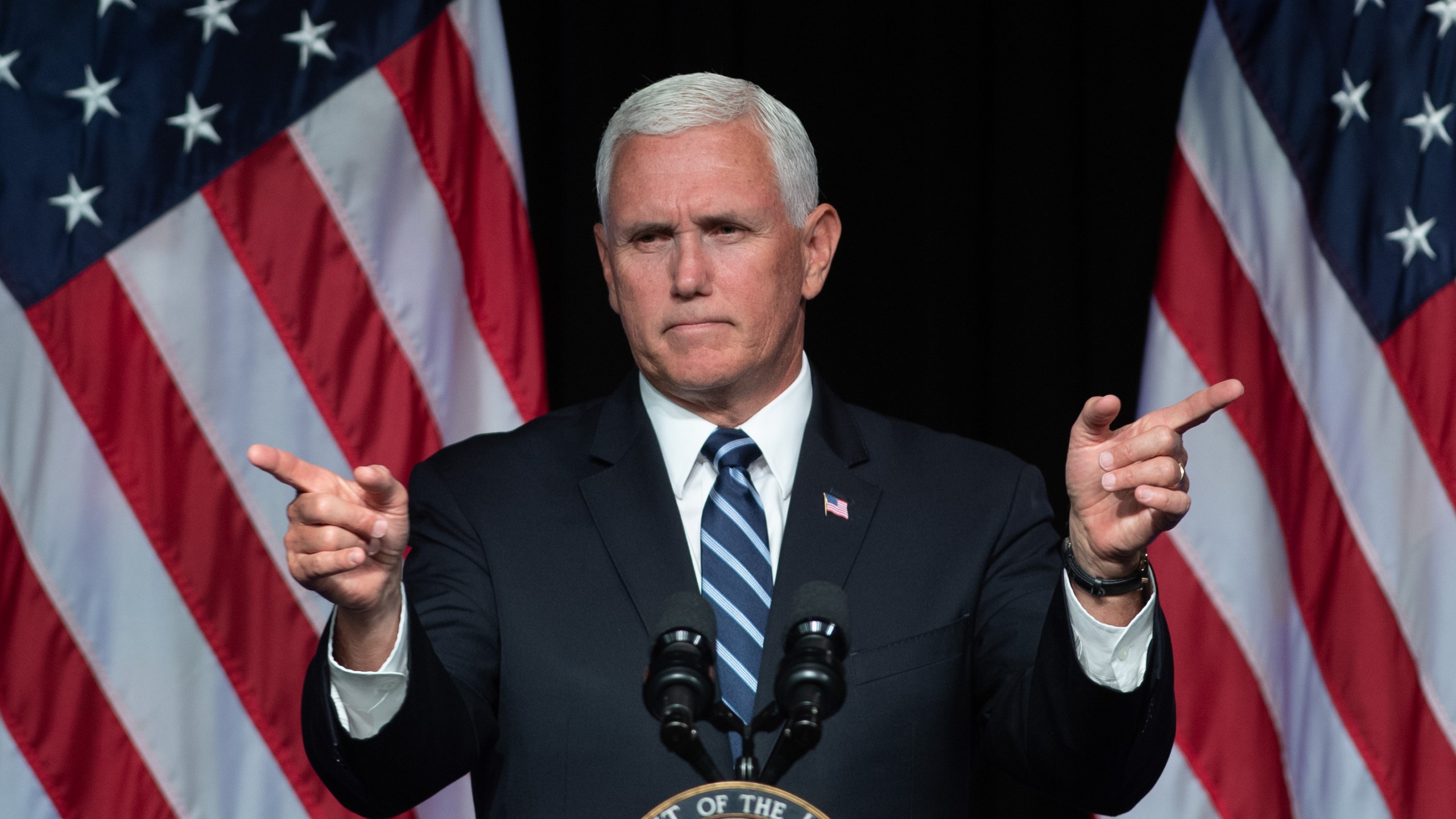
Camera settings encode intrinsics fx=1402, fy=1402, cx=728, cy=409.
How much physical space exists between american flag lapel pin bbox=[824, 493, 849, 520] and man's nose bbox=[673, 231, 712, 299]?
318mm

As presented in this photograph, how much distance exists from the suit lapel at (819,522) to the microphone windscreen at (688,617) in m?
0.54

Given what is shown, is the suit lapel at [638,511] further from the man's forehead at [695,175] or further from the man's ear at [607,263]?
the man's forehead at [695,175]

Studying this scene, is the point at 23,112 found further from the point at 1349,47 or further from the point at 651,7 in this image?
the point at 1349,47

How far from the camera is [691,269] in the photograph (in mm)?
1855

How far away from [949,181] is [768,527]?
155cm

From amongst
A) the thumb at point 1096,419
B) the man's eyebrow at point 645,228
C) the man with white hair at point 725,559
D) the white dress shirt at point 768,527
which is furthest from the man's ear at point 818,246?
the thumb at point 1096,419

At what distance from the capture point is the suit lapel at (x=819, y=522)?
1675mm

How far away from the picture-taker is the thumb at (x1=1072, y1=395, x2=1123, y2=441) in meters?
1.38

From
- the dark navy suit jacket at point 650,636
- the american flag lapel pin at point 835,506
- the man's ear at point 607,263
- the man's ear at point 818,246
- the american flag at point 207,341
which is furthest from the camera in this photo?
the american flag at point 207,341

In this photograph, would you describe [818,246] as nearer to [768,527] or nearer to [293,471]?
[768,527]

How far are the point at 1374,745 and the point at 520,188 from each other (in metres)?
2.05

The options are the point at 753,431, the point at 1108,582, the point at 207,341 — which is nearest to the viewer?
the point at 1108,582

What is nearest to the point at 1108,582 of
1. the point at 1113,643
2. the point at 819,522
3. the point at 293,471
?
the point at 1113,643

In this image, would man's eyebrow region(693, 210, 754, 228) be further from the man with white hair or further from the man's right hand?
the man's right hand
